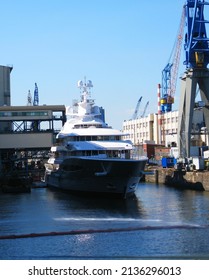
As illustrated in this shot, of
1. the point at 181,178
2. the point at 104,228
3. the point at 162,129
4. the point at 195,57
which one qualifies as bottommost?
the point at 104,228

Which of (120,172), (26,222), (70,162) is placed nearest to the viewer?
(26,222)

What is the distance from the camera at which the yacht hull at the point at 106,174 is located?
46594mm

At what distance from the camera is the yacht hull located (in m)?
46.6

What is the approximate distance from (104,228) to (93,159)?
641 inches

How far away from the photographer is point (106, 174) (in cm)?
4691

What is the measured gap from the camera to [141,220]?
3488 cm

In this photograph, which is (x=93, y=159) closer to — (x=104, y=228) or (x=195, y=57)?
(x=104, y=228)

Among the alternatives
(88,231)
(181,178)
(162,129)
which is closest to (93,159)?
(88,231)

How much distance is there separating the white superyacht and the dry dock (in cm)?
1101

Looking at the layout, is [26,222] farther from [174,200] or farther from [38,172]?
[38,172]

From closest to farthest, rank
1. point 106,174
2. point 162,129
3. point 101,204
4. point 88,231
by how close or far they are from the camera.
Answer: point 88,231, point 101,204, point 106,174, point 162,129

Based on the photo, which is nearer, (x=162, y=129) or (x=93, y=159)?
(x=93, y=159)

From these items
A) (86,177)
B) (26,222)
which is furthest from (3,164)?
(26,222)
